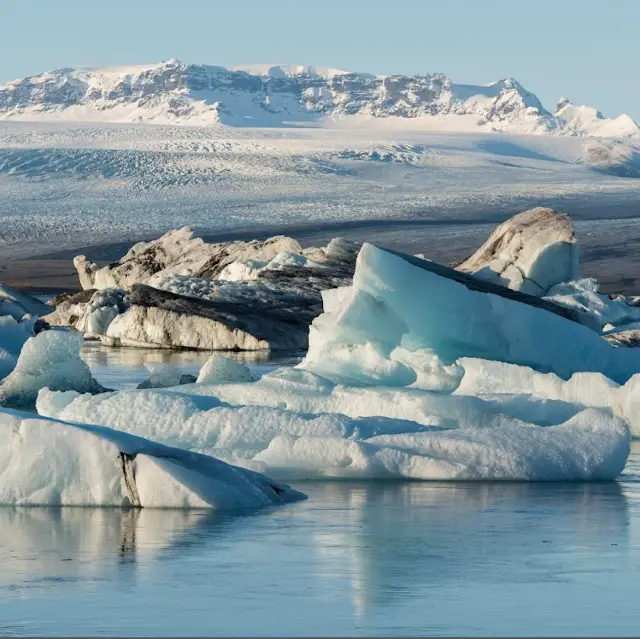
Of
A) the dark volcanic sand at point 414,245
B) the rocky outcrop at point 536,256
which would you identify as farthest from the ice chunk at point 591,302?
the dark volcanic sand at point 414,245

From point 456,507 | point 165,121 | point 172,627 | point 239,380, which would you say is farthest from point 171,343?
point 165,121

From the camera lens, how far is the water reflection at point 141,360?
52.5 feet


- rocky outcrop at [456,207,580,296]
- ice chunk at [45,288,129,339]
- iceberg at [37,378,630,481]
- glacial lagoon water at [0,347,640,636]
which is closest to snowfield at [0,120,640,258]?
ice chunk at [45,288,129,339]

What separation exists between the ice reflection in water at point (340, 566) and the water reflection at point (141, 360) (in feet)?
26.2

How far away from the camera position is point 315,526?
6367mm

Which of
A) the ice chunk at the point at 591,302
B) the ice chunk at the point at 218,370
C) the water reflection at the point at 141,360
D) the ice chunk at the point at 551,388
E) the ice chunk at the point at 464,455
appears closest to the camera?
the ice chunk at the point at 464,455

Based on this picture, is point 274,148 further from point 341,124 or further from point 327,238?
point 341,124

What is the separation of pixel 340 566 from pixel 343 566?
11 mm

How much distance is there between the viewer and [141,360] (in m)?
19.3

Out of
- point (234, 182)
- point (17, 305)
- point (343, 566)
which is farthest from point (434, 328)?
point (234, 182)

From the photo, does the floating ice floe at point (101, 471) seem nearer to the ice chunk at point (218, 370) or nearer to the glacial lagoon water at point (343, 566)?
the glacial lagoon water at point (343, 566)

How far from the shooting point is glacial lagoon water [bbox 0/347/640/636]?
4566mm

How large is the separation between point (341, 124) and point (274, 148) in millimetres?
97720

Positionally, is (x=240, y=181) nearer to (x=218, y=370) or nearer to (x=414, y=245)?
(x=414, y=245)
